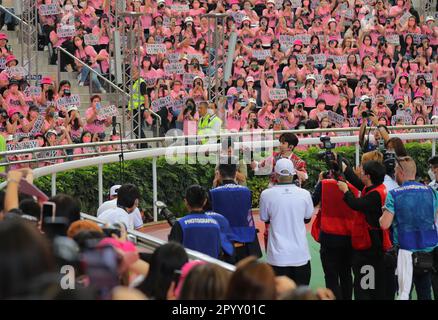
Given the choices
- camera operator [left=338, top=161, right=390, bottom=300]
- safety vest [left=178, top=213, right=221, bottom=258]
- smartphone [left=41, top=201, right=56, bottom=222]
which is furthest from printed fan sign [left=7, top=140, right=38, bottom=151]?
smartphone [left=41, top=201, right=56, bottom=222]

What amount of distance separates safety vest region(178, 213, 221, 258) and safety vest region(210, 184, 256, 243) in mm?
1147

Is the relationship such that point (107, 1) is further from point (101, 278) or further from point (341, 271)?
point (101, 278)

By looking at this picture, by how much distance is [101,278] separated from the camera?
4875 millimetres

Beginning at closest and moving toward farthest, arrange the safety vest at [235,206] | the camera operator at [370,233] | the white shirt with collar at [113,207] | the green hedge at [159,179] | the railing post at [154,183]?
the camera operator at [370,233]
the safety vest at [235,206]
the white shirt with collar at [113,207]
the green hedge at [159,179]
the railing post at [154,183]

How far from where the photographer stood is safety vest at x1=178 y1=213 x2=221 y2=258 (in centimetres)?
898

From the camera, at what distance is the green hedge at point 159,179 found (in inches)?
562

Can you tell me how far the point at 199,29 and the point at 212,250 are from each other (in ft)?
44.7

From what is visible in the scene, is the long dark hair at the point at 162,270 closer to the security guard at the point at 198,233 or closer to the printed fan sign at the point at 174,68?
the security guard at the point at 198,233

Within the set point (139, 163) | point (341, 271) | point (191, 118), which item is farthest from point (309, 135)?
point (341, 271)

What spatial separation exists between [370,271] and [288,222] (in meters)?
0.95

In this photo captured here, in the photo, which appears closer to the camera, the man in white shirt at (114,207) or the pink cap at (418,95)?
the man in white shirt at (114,207)

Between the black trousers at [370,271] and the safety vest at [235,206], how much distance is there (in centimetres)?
104

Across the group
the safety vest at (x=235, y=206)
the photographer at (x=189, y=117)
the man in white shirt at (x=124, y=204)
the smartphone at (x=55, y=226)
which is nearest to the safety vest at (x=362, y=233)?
the safety vest at (x=235, y=206)

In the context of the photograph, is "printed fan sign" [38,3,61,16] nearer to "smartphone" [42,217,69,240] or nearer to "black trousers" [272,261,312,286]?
"black trousers" [272,261,312,286]
